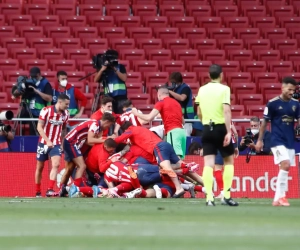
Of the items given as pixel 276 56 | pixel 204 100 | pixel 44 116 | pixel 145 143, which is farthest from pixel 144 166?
pixel 276 56

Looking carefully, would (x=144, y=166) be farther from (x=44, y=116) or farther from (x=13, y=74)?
(x=13, y=74)

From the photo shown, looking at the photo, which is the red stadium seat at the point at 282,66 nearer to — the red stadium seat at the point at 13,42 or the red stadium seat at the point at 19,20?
the red stadium seat at the point at 13,42

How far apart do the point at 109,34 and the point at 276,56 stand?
4.19 m

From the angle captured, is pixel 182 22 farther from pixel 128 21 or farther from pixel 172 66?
pixel 172 66

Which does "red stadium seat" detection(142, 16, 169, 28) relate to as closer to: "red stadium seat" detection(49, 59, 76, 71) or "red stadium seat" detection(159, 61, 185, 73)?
"red stadium seat" detection(159, 61, 185, 73)

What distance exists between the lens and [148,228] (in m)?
8.17

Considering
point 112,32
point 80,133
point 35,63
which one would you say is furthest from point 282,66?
point 80,133

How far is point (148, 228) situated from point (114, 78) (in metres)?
11.1

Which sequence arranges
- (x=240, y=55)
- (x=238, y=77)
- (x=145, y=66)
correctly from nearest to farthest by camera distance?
(x=238, y=77) < (x=145, y=66) < (x=240, y=55)

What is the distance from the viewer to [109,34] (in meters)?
24.9

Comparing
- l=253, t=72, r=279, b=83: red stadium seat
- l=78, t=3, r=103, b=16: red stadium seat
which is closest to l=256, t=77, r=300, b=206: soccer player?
l=253, t=72, r=279, b=83: red stadium seat

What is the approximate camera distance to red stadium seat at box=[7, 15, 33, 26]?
25.0m

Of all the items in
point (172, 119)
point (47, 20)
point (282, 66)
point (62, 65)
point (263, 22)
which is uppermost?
point (47, 20)

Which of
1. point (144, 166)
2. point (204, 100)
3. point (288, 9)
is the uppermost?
point (288, 9)
